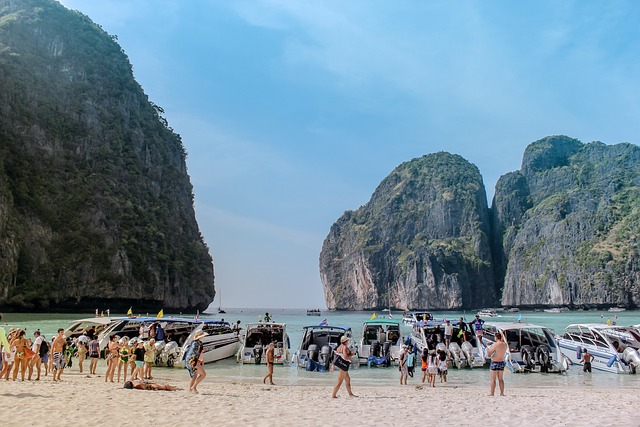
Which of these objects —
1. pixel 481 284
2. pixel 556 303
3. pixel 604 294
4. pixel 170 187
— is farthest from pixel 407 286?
pixel 170 187

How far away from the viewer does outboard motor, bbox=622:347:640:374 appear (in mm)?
23906

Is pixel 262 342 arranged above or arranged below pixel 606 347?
below

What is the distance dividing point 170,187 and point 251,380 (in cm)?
10706

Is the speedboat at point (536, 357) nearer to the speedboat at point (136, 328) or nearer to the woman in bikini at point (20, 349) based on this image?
the speedboat at point (136, 328)

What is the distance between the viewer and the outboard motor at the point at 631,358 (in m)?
23.9

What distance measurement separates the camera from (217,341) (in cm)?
2791

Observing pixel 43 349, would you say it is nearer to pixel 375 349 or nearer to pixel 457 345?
pixel 375 349

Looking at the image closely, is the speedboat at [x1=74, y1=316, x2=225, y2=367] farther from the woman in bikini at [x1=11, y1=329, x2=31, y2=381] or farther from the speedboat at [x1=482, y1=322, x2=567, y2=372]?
the speedboat at [x1=482, y1=322, x2=567, y2=372]

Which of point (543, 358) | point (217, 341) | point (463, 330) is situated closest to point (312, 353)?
point (217, 341)

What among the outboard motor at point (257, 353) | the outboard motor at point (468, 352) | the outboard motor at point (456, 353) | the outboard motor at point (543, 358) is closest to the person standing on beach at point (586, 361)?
the outboard motor at point (543, 358)

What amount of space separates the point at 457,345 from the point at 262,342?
9.51m

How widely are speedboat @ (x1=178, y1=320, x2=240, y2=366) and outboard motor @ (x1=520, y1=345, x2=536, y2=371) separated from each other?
14.1m

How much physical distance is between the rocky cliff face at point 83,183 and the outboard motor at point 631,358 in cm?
7582

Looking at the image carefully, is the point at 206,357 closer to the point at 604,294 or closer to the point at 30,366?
the point at 30,366
